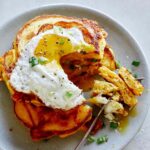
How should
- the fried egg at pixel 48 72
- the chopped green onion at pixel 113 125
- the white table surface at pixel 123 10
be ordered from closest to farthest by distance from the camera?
the fried egg at pixel 48 72 < the chopped green onion at pixel 113 125 < the white table surface at pixel 123 10

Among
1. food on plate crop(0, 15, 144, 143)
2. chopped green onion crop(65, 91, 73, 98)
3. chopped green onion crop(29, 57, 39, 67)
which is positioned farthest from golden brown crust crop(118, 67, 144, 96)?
chopped green onion crop(29, 57, 39, 67)

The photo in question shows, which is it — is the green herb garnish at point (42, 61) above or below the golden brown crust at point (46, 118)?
above

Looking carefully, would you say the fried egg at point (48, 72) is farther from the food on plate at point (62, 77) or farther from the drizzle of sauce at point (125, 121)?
the drizzle of sauce at point (125, 121)

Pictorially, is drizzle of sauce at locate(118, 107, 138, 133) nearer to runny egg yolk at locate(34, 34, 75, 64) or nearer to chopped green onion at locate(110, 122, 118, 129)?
chopped green onion at locate(110, 122, 118, 129)

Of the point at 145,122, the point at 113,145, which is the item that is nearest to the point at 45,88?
the point at 113,145

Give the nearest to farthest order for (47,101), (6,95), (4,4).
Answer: (47,101)
(6,95)
(4,4)

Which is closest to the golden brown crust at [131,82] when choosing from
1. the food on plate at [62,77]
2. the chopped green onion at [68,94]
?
the food on plate at [62,77]

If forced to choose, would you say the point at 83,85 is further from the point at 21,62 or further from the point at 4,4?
the point at 4,4

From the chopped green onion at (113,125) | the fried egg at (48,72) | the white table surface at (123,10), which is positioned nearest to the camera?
the fried egg at (48,72)
